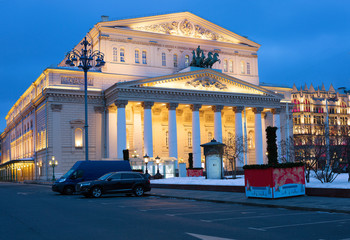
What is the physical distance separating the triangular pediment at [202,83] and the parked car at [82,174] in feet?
85.3

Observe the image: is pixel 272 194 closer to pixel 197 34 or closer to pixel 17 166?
pixel 197 34

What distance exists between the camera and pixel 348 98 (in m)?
126

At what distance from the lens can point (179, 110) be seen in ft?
230

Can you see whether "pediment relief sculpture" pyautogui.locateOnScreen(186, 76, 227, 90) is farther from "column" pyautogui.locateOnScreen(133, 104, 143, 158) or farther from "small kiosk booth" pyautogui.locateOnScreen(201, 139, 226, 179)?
"small kiosk booth" pyautogui.locateOnScreen(201, 139, 226, 179)

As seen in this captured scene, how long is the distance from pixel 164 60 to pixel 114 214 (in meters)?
54.9

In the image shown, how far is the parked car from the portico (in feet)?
80.3

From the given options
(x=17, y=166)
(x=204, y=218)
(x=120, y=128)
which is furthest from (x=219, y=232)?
(x=17, y=166)

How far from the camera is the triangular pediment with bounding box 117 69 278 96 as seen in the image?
61112mm

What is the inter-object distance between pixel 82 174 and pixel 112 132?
29.8 meters

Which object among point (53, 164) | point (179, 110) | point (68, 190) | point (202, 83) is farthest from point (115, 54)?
point (68, 190)

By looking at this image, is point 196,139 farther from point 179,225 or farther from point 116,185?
point 179,225

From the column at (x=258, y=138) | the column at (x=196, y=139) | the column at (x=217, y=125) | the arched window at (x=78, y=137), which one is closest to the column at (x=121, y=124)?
the arched window at (x=78, y=137)

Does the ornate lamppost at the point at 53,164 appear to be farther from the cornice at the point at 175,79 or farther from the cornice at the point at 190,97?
the cornice at the point at 175,79

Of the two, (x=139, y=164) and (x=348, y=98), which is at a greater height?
(x=348, y=98)
